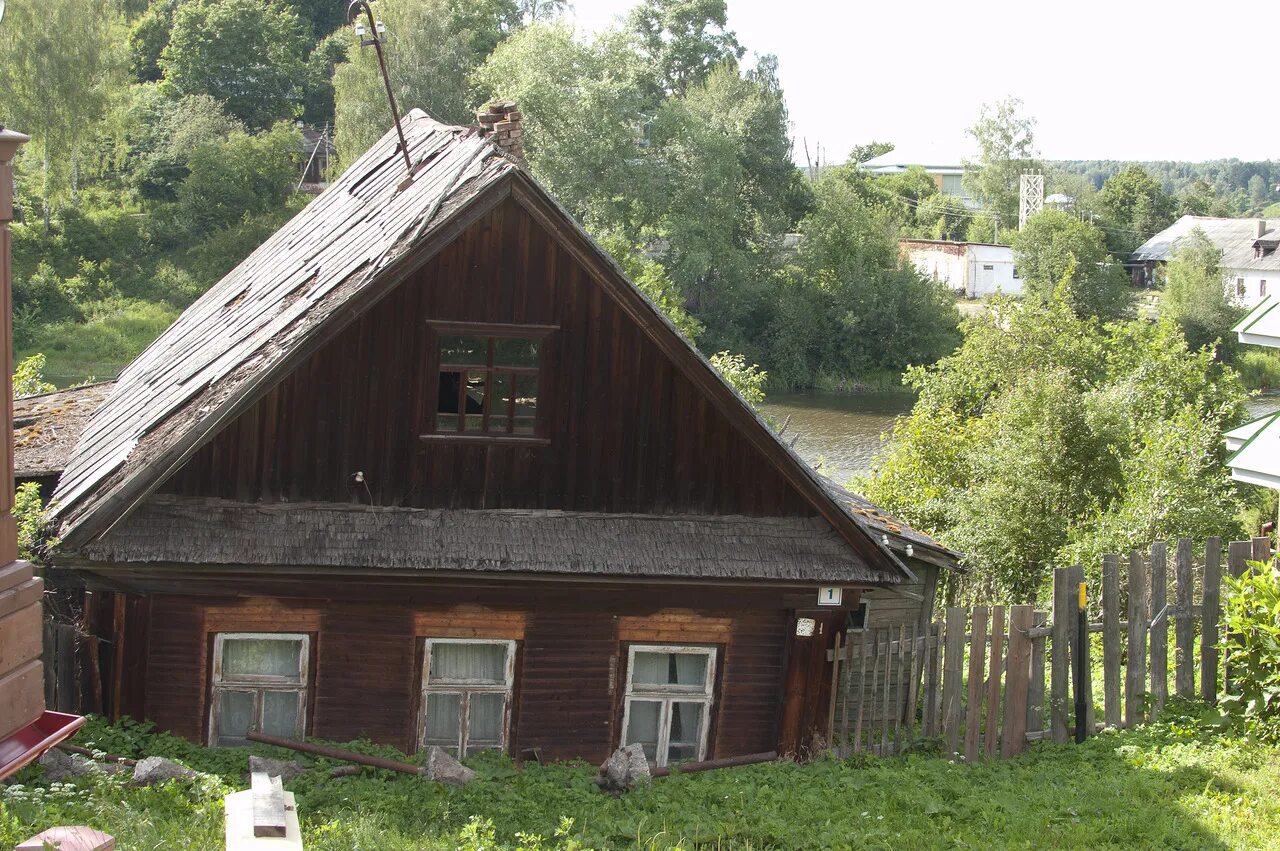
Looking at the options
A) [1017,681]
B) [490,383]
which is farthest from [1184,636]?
[490,383]

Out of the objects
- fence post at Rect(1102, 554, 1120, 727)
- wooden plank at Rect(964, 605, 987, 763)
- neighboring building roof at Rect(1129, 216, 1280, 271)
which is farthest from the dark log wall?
neighboring building roof at Rect(1129, 216, 1280, 271)

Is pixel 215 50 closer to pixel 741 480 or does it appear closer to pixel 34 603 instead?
pixel 741 480

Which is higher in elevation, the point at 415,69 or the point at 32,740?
the point at 415,69

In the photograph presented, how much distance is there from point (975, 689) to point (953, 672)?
0.84 ft

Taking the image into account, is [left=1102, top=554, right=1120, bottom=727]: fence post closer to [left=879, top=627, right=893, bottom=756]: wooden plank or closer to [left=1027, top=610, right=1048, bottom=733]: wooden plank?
[left=1027, top=610, right=1048, bottom=733]: wooden plank

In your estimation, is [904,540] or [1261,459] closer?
[1261,459]

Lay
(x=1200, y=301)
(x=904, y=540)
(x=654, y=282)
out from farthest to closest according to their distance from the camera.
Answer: (x=1200, y=301) < (x=654, y=282) < (x=904, y=540)

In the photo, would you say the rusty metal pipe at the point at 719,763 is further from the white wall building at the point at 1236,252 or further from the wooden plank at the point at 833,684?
the white wall building at the point at 1236,252

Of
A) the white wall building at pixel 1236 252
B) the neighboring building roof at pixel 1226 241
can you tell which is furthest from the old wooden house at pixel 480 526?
the neighboring building roof at pixel 1226 241

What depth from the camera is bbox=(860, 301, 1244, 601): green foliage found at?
18.8m

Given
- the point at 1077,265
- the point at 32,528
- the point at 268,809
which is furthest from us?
the point at 1077,265

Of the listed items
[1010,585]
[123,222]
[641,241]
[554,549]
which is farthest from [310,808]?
[123,222]

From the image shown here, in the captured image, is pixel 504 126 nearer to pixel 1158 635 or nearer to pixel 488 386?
pixel 488 386

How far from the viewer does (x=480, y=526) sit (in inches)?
427
